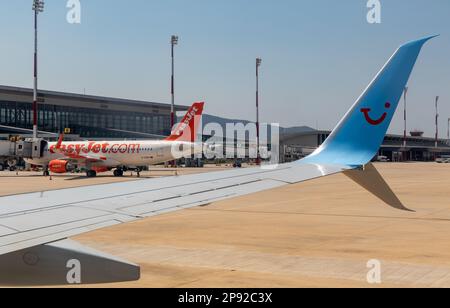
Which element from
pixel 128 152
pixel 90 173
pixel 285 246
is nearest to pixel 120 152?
pixel 128 152

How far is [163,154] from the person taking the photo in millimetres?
54812

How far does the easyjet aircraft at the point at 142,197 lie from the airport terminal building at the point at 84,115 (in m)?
93.3

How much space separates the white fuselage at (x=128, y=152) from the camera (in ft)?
179

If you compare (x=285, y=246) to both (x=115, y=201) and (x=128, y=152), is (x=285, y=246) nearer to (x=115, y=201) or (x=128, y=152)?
(x=115, y=201)

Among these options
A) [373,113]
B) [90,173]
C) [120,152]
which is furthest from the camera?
[90,173]

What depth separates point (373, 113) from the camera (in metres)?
6.68

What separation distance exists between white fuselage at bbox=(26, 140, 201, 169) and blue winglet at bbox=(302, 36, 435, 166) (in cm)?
4729

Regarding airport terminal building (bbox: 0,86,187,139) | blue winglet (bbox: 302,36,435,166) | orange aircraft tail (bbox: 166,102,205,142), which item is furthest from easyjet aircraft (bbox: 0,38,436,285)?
airport terminal building (bbox: 0,86,187,139)

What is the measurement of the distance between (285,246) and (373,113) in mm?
8354

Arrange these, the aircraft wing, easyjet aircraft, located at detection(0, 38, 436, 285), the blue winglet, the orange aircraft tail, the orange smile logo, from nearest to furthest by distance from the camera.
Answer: the aircraft wing, easyjet aircraft, located at detection(0, 38, 436, 285), the blue winglet, the orange smile logo, the orange aircraft tail

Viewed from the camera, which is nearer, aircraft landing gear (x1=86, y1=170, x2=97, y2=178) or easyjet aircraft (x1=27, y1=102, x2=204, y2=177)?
easyjet aircraft (x1=27, y1=102, x2=204, y2=177)

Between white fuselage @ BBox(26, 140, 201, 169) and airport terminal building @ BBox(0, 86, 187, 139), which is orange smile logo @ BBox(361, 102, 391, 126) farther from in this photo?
airport terminal building @ BBox(0, 86, 187, 139)

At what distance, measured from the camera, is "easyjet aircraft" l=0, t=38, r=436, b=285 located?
626cm
